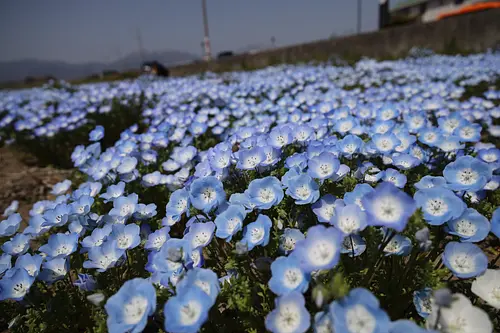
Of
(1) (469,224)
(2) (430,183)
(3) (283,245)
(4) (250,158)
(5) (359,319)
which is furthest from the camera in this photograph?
(4) (250,158)

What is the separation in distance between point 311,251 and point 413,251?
0.45m

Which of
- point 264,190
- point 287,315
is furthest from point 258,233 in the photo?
point 287,315

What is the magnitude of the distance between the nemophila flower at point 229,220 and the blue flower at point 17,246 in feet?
3.98

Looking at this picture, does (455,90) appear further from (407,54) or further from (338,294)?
(407,54)

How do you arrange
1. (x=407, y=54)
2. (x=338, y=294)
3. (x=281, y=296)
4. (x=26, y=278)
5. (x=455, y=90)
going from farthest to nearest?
(x=407, y=54)
(x=455, y=90)
(x=26, y=278)
(x=281, y=296)
(x=338, y=294)

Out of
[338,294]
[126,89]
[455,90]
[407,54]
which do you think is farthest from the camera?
[407,54]

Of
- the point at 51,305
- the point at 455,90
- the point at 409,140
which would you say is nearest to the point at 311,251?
the point at 51,305

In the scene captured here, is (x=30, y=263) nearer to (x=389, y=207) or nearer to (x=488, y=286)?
(x=389, y=207)

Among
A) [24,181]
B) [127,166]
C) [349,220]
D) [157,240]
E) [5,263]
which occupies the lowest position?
[24,181]

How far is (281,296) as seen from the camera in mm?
1022

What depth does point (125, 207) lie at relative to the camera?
186cm

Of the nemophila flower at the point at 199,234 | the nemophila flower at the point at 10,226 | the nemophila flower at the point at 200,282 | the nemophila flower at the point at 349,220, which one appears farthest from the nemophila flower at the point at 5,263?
the nemophila flower at the point at 349,220

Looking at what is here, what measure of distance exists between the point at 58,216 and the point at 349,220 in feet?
5.57

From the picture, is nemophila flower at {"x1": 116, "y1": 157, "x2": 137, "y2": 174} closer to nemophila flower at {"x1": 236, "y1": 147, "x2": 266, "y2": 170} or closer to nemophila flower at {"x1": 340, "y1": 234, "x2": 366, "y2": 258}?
nemophila flower at {"x1": 236, "y1": 147, "x2": 266, "y2": 170}
